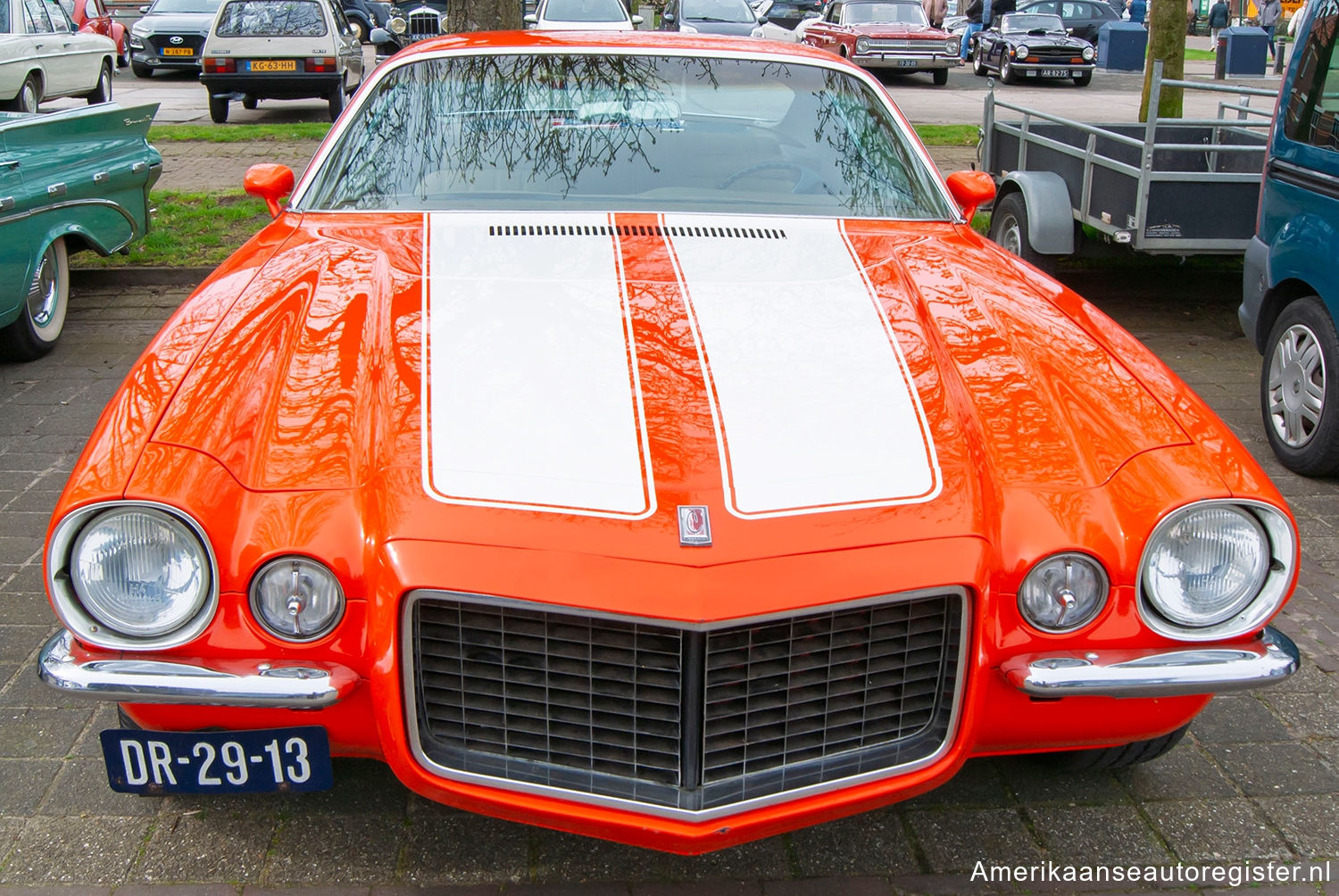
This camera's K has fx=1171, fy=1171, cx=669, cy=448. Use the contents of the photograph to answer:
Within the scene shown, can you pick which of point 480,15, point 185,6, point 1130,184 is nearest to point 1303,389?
point 1130,184

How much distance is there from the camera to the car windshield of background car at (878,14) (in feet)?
69.6

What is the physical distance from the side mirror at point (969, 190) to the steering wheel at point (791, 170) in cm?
51

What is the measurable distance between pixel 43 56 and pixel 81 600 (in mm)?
12939

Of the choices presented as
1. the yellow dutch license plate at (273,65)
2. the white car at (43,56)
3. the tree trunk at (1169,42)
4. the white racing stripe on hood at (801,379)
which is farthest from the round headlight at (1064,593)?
the yellow dutch license plate at (273,65)

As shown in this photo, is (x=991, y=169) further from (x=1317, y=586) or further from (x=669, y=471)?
(x=669, y=471)

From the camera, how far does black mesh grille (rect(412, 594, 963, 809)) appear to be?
2094 millimetres

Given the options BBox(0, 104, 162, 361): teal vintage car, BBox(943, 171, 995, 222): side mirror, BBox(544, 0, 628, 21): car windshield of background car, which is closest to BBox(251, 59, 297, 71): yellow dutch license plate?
BBox(544, 0, 628, 21): car windshield of background car

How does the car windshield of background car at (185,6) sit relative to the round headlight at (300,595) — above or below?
above

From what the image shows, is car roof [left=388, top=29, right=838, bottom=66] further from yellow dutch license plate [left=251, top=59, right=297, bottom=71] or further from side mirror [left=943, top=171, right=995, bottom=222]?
yellow dutch license plate [left=251, top=59, right=297, bottom=71]

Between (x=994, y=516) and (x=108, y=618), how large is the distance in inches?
65.4

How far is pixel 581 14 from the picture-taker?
17031 mm

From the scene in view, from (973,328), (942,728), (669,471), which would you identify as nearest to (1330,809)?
(942,728)

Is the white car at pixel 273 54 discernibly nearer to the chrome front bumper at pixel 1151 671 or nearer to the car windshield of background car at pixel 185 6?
the car windshield of background car at pixel 185 6

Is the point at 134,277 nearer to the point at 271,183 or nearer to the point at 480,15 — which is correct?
the point at 480,15
